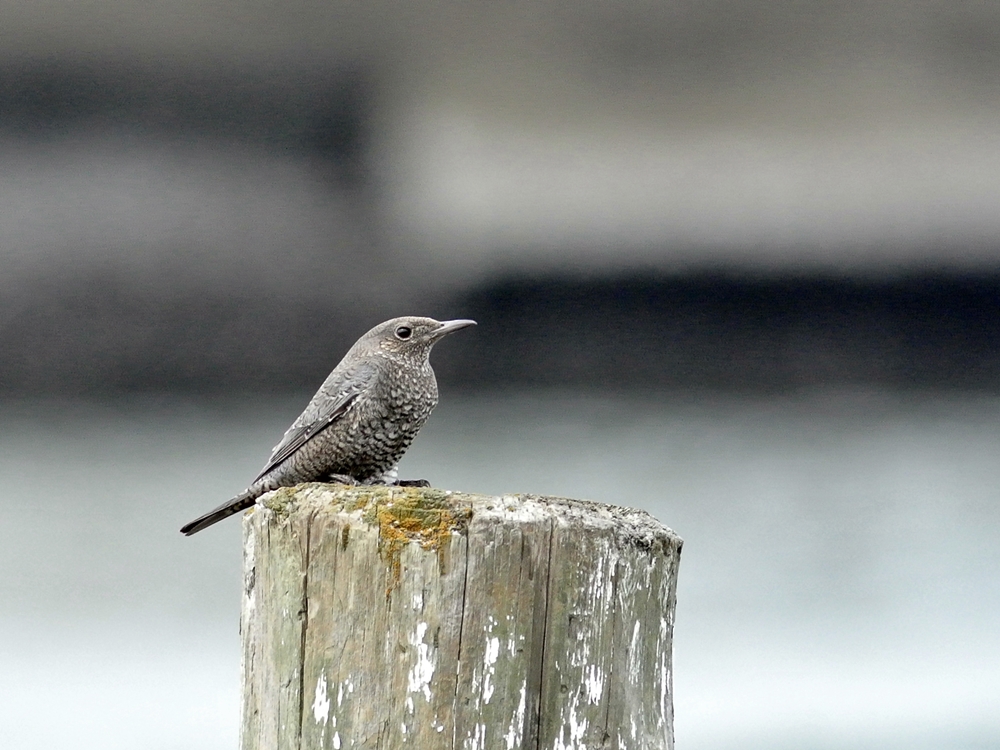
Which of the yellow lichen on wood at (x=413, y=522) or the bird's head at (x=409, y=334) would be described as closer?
the yellow lichen on wood at (x=413, y=522)

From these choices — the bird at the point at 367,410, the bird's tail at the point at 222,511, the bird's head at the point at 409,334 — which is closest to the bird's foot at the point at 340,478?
the bird at the point at 367,410

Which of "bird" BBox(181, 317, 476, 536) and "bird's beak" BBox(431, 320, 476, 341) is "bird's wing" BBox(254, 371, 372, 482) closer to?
"bird" BBox(181, 317, 476, 536)

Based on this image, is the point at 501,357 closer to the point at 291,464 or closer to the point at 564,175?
the point at 564,175

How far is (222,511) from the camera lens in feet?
10.3

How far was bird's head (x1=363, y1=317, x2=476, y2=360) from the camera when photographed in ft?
11.3

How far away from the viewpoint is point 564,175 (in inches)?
229

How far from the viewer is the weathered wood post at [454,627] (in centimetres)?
168

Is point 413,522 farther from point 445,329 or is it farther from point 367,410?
point 445,329

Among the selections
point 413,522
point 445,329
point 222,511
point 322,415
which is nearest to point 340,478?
point 322,415

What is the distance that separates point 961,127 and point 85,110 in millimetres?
4090

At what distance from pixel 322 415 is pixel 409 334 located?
336 millimetres

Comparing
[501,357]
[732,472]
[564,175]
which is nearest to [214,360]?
[501,357]

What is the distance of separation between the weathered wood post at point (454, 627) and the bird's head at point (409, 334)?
5.38ft

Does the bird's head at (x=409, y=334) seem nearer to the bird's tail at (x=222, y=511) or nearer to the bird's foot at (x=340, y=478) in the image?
the bird's foot at (x=340, y=478)
